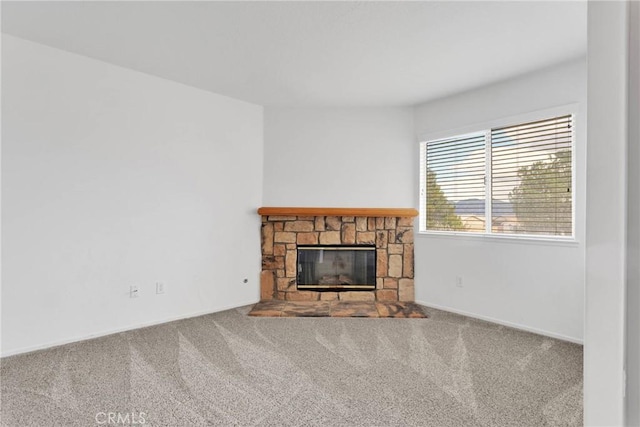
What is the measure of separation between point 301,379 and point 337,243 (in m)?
2.27

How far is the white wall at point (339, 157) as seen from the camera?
4398 millimetres

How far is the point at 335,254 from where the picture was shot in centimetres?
453

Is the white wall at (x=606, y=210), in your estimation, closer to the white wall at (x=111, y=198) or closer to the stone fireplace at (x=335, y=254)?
the white wall at (x=111, y=198)

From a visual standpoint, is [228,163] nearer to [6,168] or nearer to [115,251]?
[115,251]

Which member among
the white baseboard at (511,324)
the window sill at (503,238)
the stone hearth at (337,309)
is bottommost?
the stone hearth at (337,309)

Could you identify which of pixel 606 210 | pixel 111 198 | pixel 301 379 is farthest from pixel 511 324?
pixel 111 198

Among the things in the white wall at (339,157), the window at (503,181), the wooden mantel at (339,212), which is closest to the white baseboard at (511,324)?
the window at (503,181)

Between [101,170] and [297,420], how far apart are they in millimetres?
2718

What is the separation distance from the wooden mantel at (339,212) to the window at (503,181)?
29 centimetres

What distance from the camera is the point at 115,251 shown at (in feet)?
10.6

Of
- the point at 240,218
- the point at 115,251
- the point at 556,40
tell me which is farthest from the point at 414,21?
the point at 115,251

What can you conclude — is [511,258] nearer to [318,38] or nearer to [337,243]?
[337,243]

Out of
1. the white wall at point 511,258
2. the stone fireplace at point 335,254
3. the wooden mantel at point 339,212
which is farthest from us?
the stone fireplace at point 335,254

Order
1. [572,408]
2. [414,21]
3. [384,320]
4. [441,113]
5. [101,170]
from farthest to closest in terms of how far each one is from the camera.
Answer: [441,113] < [384,320] < [101,170] < [414,21] < [572,408]
